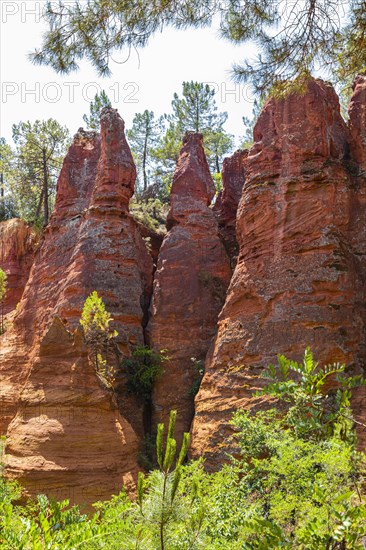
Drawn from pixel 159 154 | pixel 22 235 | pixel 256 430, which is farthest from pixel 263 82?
pixel 159 154

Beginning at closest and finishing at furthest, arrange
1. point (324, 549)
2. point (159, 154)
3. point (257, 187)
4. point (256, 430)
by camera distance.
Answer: point (324, 549) < point (256, 430) < point (257, 187) < point (159, 154)

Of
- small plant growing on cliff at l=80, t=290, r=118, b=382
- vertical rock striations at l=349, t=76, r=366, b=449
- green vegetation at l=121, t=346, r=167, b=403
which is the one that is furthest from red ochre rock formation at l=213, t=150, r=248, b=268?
small plant growing on cliff at l=80, t=290, r=118, b=382

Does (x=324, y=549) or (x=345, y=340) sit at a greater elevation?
(x=345, y=340)

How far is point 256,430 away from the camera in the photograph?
10773 millimetres

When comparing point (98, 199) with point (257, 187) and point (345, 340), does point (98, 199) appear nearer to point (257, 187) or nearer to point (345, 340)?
point (257, 187)

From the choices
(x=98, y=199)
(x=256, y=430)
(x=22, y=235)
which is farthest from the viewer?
(x=22, y=235)

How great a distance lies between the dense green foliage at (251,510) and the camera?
4.78m

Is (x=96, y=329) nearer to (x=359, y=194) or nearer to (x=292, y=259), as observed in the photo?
(x=292, y=259)

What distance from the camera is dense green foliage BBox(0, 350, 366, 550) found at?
478 cm

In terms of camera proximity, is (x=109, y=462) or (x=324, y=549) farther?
(x=109, y=462)

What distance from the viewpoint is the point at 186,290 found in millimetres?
21203

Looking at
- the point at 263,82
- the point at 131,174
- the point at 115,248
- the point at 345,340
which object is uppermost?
the point at 131,174

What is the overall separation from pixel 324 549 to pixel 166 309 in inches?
633

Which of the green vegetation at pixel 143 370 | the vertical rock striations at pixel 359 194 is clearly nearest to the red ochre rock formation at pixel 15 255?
the green vegetation at pixel 143 370
